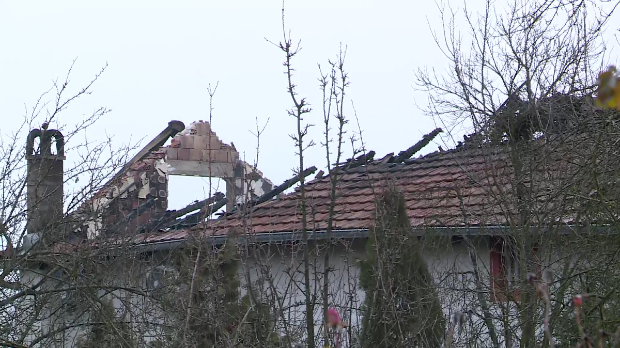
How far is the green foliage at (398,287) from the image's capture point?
6.02 m

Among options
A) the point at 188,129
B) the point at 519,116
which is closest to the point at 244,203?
the point at 519,116

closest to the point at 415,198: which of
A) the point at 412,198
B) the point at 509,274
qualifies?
the point at 412,198

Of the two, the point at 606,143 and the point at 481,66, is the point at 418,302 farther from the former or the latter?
the point at 481,66

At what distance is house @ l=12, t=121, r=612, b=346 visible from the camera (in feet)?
20.8

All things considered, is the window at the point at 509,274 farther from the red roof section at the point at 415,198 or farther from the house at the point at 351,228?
the red roof section at the point at 415,198

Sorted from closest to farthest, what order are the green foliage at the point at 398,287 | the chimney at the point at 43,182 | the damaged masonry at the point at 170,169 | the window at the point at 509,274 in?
1. the green foliage at the point at 398,287
2. the window at the point at 509,274
3. the chimney at the point at 43,182
4. the damaged masonry at the point at 170,169

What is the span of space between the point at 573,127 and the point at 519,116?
1016mm

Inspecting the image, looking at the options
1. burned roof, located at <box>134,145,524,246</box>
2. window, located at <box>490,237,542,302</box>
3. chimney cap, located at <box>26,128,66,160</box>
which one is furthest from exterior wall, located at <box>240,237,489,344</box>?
chimney cap, located at <box>26,128,66,160</box>

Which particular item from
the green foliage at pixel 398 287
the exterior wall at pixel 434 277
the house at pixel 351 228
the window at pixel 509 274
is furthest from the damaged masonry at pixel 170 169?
the green foliage at pixel 398 287

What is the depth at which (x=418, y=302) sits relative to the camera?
684cm

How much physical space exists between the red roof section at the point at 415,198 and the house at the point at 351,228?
0.07 feet

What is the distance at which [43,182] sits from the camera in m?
8.80

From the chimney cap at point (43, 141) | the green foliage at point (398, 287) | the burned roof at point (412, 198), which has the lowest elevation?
the green foliage at point (398, 287)

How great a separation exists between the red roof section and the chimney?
4.08ft
